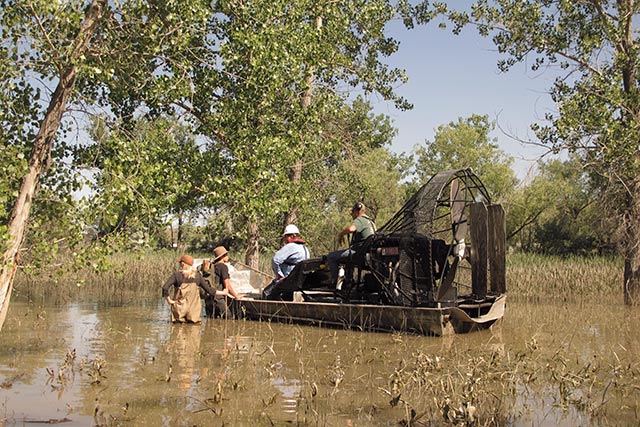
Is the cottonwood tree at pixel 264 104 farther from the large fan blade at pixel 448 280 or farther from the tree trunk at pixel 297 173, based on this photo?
the large fan blade at pixel 448 280

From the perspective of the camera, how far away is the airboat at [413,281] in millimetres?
12383

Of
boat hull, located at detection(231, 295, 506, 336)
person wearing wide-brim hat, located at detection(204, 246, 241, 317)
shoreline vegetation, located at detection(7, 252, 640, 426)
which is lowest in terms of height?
shoreline vegetation, located at detection(7, 252, 640, 426)

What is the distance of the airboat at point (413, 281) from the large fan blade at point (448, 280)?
0.02 m

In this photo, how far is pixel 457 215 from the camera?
14242mm

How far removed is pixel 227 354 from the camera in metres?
10.1

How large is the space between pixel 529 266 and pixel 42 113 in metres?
17.6

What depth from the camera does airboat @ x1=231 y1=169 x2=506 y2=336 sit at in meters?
12.4

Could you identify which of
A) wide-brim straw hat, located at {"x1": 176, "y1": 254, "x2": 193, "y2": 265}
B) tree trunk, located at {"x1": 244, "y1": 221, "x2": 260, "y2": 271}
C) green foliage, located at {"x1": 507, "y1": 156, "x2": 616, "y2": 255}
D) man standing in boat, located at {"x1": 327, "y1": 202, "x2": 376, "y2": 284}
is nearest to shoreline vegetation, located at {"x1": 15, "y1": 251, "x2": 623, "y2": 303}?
tree trunk, located at {"x1": 244, "y1": 221, "x2": 260, "y2": 271}

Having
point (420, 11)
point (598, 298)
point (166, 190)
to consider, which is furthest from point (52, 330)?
point (420, 11)

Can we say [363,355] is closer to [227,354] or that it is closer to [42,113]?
[227,354]

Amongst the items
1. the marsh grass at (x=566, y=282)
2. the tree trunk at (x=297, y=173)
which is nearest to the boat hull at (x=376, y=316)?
the tree trunk at (x=297, y=173)

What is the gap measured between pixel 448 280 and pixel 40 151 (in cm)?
676

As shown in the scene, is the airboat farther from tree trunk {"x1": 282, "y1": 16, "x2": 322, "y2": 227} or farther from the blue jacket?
tree trunk {"x1": 282, "y1": 16, "x2": 322, "y2": 227}

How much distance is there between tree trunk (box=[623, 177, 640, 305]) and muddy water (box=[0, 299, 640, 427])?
758 cm
